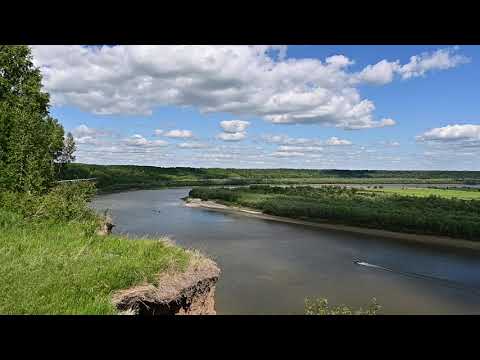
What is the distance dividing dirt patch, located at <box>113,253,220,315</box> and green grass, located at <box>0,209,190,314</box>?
0.20m

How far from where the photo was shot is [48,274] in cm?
625

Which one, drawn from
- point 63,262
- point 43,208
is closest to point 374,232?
point 43,208

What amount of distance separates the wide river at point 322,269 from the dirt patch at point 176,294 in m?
3.75

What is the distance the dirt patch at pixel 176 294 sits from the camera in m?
6.84

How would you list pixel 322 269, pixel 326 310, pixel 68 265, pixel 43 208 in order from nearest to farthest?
pixel 68 265
pixel 43 208
pixel 326 310
pixel 322 269

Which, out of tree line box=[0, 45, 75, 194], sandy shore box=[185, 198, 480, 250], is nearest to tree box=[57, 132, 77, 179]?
tree line box=[0, 45, 75, 194]

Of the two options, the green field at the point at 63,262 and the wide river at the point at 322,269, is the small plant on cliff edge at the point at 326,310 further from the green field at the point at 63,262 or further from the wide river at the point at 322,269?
the green field at the point at 63,262

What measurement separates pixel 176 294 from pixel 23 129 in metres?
11.8

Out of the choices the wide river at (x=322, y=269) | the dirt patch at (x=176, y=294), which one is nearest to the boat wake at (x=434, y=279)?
the wide river at (x=322, y=269)

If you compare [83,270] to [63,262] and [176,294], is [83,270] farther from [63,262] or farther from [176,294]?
[176,294]

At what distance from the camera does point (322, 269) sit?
28.9 metres
